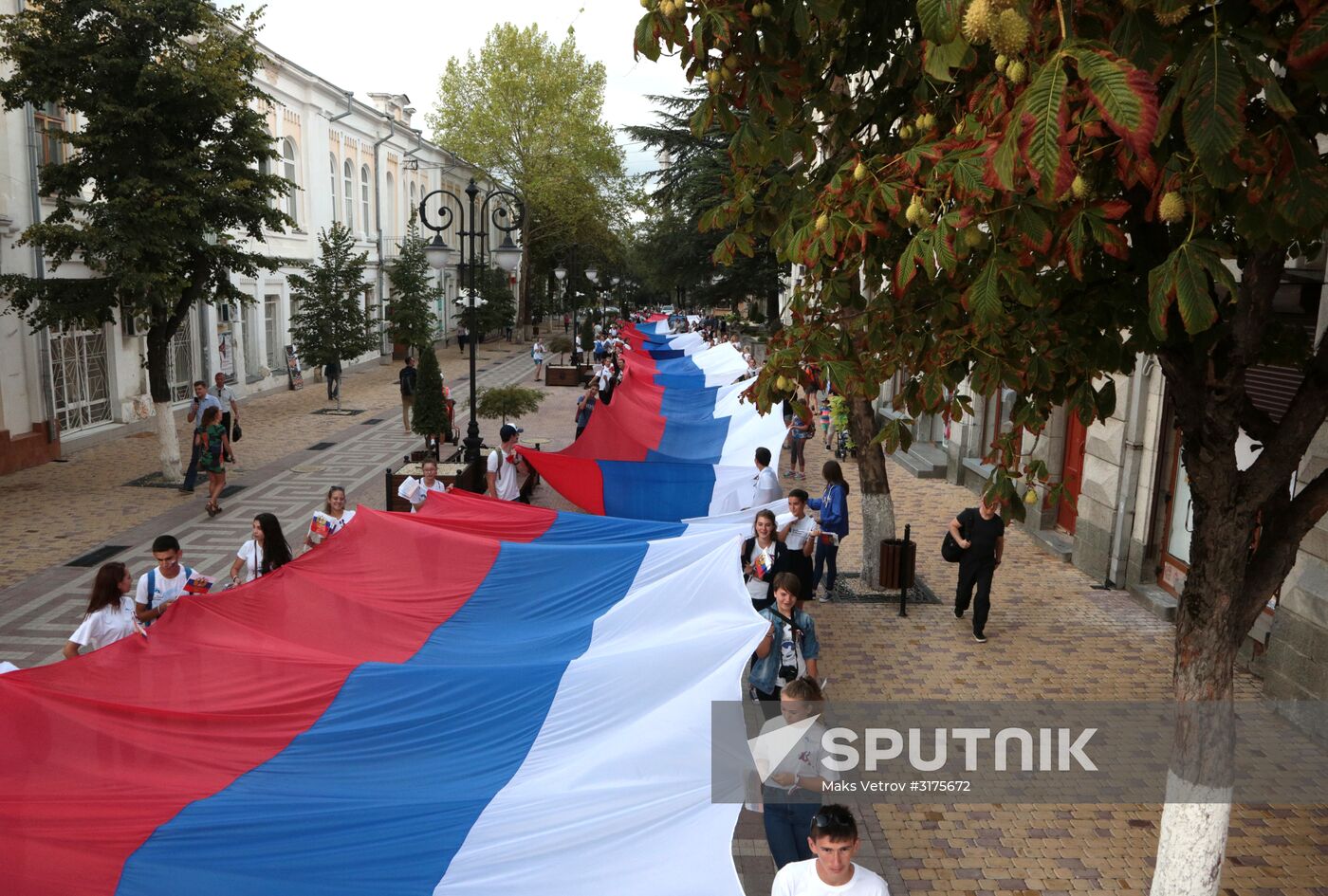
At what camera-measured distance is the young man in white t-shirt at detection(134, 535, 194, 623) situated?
8.21 meters

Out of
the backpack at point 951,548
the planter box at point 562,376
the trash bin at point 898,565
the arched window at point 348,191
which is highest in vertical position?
the arched window at point 348,191

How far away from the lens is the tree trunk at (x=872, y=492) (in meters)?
12.8

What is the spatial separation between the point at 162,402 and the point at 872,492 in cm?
1258

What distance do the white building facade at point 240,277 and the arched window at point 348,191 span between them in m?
0.07

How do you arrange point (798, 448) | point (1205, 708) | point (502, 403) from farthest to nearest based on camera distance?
point (502, 403) → point (798, 448) → point (1205, 708)

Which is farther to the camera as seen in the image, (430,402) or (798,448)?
(798,448)

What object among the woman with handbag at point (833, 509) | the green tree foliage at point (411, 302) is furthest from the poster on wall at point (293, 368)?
the woman with handbag at point (833, 509)

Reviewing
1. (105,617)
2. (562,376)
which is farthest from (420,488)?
(562,376)

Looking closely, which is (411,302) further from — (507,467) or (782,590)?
(782,590)

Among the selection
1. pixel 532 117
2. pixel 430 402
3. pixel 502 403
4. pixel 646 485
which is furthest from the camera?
pixel 532 117

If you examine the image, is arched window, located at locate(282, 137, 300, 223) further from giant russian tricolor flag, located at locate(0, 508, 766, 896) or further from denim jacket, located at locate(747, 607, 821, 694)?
denim jacket, located at locate(747, 607, 821, 694)

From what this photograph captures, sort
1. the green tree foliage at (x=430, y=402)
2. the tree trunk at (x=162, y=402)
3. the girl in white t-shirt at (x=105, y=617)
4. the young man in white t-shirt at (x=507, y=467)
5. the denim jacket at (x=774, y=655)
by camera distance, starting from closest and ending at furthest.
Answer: the denim jacket at (x=774, y=655) → the girl in white t-shirt at (x=105, y=617) → the young man in white t-shirt at (x=507, y=467) → the tree trunk at (x=162, y=402) → the green tree foliage at (x=430, y=402)

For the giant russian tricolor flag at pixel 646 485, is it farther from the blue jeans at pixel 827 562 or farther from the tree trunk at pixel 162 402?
the tree trunk at pixel 162 402

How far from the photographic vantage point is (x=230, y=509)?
16562 mm
